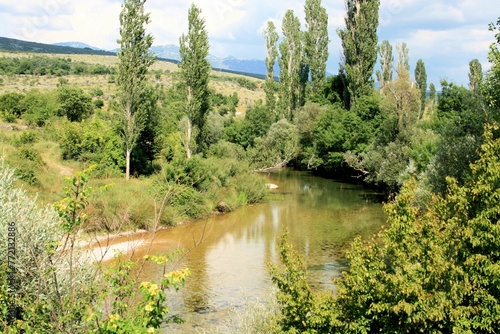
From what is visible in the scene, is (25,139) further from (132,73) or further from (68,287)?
(68,287)

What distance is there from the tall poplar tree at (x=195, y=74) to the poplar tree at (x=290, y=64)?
1695 cm

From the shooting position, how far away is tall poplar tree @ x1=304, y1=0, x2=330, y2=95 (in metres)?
47.6

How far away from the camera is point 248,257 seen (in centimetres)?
1950

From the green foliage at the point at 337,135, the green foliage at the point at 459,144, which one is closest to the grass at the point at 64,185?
the green foliage at the point at 459,144

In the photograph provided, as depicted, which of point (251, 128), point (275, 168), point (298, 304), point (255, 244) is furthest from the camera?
point (251, 128)

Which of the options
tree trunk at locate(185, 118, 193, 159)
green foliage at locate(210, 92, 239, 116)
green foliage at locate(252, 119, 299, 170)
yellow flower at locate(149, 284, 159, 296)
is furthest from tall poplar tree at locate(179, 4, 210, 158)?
green foliage at locate(210, 92, 239, 116)

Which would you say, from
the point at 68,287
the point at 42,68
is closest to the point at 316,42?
the point at 68,287

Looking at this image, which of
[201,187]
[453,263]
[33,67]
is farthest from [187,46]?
[33,67]

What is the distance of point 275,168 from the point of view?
45.2m

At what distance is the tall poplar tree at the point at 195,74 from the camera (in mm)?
32656

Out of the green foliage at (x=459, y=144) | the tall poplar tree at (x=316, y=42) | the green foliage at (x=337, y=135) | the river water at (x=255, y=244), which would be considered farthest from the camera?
the tall poplar tree at (x=316, y=42)

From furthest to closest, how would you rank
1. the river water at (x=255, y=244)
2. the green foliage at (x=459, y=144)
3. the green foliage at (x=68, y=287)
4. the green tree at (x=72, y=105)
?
the green tree at (x=72, y=105) < the green foliage at (x=459, y=144) < the river water at (x=255, y=244) < the green foliage at (x=68, y=287)

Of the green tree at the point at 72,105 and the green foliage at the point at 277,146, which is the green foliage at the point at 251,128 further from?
the green tree at the point at 72,105

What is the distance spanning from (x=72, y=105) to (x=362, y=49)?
2386cm
